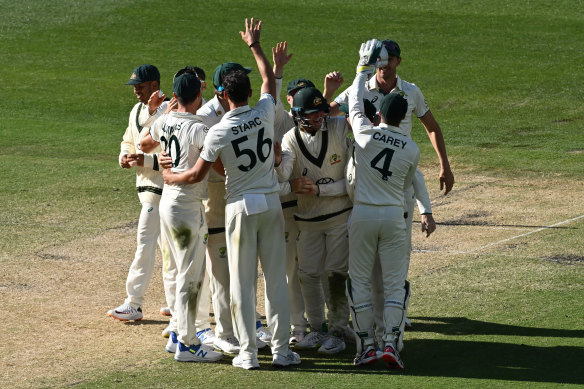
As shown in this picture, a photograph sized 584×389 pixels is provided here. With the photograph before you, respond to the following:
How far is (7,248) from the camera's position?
1169 centimetres

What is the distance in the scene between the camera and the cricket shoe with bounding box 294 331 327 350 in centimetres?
839

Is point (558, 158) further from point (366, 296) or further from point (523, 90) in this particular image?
point (366, 296)

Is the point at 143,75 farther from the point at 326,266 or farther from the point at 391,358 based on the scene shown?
the point at 391,358

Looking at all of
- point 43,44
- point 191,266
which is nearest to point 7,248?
point 191,266

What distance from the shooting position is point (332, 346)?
27.0 ft

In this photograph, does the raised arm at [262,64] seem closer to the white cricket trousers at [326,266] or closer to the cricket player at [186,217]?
the cricket player at [186,217]

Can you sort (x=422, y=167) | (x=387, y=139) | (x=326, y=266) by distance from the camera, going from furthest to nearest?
1. (x=422, y=167)
2. (x=326, y=266)
3. (x=387, y=139)

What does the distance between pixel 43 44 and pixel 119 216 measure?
17.3 m

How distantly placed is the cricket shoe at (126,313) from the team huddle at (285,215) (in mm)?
1007

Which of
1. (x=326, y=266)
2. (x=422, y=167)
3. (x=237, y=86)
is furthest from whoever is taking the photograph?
(x=422, y=167)

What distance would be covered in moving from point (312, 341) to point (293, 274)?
658mm

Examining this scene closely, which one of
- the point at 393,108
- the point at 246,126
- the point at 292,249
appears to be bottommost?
the point at 292,249

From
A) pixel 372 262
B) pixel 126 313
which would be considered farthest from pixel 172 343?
Answer: pixel 372 262

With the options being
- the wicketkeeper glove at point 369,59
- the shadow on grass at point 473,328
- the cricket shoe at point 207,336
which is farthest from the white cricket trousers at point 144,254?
the shadow on grass at point 473,328
